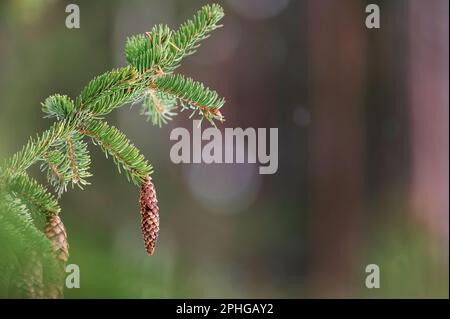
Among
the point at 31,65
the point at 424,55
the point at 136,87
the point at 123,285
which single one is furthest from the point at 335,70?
the point at 136,87

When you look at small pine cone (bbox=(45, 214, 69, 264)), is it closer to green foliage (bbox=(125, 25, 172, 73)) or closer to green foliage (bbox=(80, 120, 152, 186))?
green foliage (bbox=(80, 120, 152, 186))

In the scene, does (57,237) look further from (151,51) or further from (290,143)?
(290,143)
